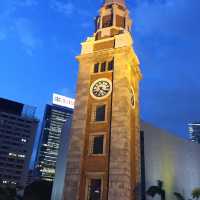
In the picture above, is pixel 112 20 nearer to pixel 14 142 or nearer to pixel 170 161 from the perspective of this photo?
pixel 170 161

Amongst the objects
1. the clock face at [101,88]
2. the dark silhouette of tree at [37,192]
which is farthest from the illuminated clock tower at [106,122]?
the dark silhouette of tree at [37,192]

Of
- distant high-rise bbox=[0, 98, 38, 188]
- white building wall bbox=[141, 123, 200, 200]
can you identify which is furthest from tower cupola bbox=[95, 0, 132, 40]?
distant high-rise bbox=[0, 98, 38, 188]

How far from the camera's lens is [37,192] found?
47969 mm

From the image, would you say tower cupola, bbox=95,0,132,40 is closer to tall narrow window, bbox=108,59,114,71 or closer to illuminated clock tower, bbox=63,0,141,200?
illuminated clock tower, bbox=63,0,141,200

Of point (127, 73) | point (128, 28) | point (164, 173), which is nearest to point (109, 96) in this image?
point (127, 73)

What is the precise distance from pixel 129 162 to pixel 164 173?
95.3ft

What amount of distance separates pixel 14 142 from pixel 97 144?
118647 mm

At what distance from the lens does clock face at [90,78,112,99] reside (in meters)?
32.2

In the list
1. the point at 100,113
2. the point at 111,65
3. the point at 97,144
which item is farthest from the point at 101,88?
the point at 97,144

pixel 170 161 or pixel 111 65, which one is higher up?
pixel 111 65

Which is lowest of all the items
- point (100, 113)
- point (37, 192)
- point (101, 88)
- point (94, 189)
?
point (94, 189)

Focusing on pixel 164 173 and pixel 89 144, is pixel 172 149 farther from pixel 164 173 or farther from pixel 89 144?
pixel 89 144

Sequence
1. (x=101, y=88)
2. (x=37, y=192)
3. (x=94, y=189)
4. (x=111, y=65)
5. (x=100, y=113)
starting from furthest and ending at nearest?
1. (x=37, y=192)
2. (x=111, y=65)
3. (x=101, y=88)
4. (x=100, y=113)
5. (x=94, y=189)

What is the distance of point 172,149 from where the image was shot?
59781mm
